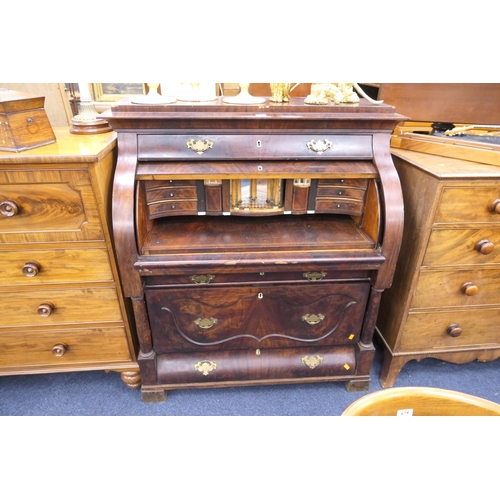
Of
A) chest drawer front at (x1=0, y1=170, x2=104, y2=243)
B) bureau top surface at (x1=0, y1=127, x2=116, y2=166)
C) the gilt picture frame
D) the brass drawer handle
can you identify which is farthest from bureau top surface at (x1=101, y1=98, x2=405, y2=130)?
the gilt picture frame

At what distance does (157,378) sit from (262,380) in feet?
1.45

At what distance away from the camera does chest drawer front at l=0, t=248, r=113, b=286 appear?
1.16 metres

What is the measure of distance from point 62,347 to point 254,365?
2.56ft

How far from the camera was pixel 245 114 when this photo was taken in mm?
1067

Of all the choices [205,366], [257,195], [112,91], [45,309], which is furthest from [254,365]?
[112,91]

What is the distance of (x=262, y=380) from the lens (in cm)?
144

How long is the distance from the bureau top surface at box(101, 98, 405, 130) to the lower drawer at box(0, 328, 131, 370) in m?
0.82

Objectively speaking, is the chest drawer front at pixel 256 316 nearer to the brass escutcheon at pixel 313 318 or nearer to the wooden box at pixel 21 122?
the brass escutcheon at pixel 313 318

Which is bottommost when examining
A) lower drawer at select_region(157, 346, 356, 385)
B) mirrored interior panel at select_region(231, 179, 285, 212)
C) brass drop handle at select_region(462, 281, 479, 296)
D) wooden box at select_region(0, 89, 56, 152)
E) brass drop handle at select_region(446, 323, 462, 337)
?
lower drawer at select_region(157, 346, 356, 385)

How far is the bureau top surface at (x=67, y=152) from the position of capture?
1008 mm

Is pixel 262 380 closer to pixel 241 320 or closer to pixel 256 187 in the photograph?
pixel 241 320

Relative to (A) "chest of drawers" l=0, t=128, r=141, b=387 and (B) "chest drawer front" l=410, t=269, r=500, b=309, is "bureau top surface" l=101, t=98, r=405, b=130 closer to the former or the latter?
(A) "chest of drawers" l=0, t=128, r=141, b=387

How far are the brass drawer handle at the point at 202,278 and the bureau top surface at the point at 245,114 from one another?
1.67 ft
